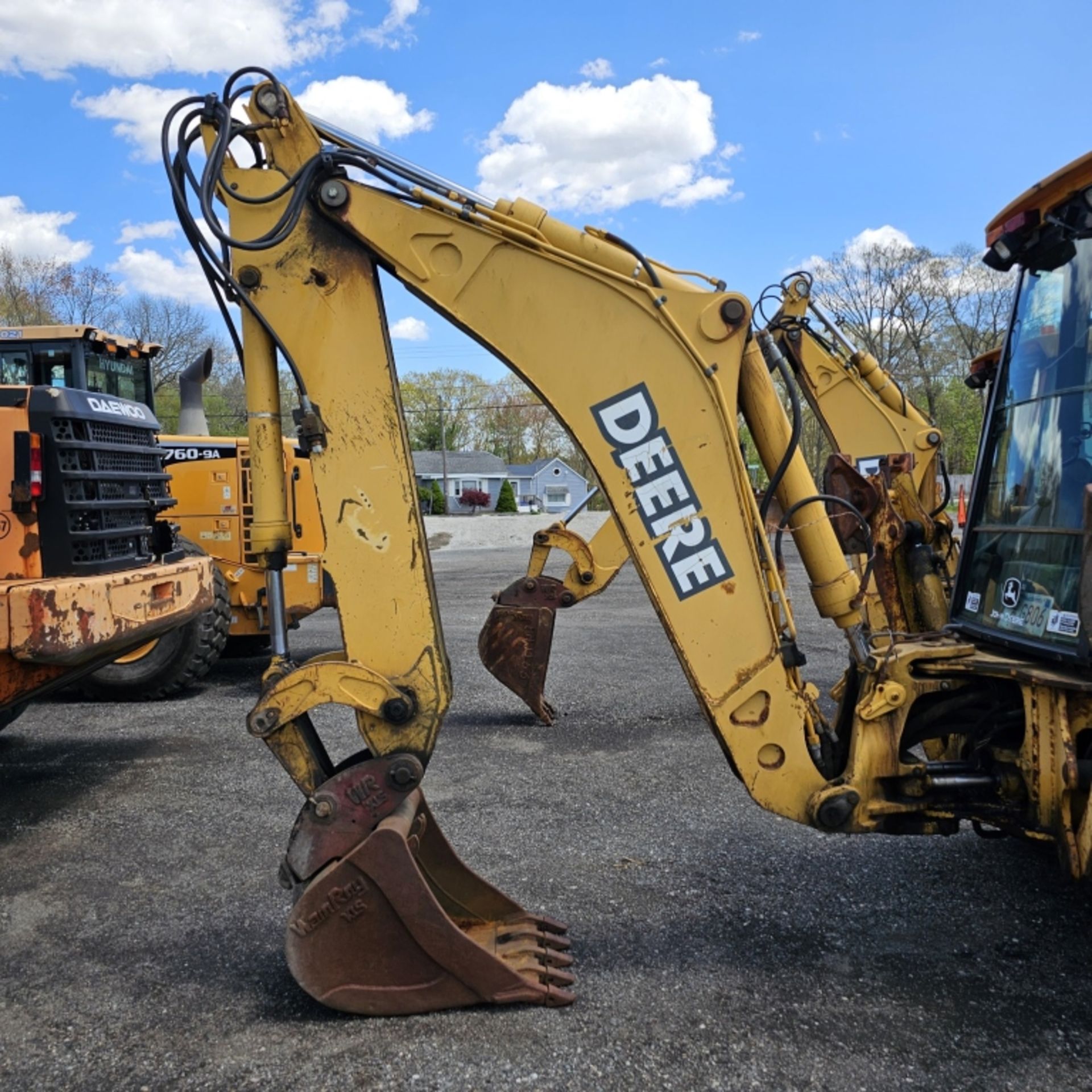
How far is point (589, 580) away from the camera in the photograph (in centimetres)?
748

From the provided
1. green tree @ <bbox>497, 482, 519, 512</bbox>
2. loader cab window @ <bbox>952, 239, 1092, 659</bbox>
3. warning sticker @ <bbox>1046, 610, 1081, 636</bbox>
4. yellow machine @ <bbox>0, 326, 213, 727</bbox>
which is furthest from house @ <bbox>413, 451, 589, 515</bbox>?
warning sticker @ <bbox>1046, 610, 1081, 636</bbox>

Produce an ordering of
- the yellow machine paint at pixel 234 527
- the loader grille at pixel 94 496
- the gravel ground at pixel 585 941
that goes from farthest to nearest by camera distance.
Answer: the yellow machine paint at pixel 234 527, the loader grille at pixel 94 496, the gravel ground at pixel 585 941

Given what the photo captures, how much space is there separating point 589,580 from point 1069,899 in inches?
162

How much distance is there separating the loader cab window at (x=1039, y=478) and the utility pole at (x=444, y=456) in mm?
49435

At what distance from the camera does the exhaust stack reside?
10.7 metres

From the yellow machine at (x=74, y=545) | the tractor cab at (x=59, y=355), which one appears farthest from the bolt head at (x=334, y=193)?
the tractor cab at (x=59, y=355)

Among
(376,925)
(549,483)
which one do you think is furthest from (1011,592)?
(549,483)

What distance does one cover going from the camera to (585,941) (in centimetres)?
359

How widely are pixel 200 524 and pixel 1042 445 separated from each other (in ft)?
23.6

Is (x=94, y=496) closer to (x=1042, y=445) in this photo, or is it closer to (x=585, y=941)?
(x=585, y=941)

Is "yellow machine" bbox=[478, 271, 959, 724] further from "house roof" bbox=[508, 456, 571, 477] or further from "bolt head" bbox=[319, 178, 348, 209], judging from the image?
"house roof" bbox=[508, 456, 571, 477]

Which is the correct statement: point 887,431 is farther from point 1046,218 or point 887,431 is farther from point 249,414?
point 249,414

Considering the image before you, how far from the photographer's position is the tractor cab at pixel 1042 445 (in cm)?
311

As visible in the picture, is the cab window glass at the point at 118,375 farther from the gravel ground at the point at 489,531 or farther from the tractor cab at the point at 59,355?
the gravel ground at the point at 489,531
